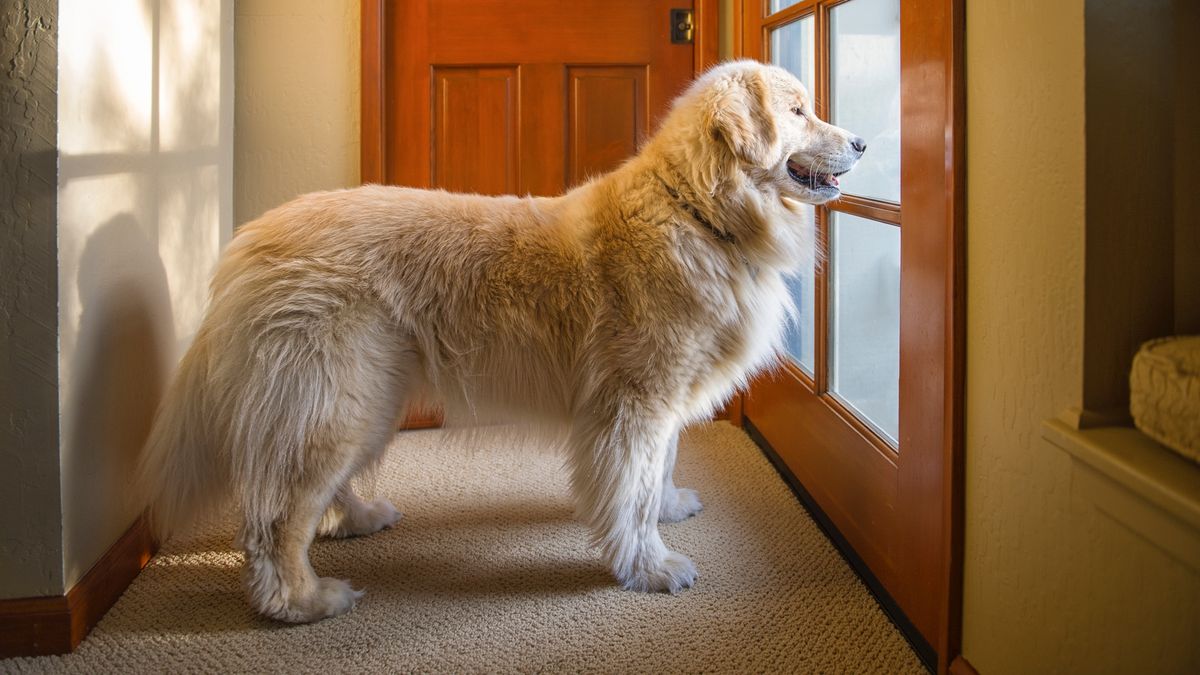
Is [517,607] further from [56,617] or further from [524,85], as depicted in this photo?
[524,85]

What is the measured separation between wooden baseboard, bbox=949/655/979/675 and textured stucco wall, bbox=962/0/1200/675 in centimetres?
2

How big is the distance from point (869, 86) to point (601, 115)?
116 centimetres

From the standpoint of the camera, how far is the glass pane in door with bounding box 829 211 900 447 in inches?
75.9

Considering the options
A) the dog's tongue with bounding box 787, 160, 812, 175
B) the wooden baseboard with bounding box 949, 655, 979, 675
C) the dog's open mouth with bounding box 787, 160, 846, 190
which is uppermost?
the dog's tongue with bounding box 787, 160, 812, 175

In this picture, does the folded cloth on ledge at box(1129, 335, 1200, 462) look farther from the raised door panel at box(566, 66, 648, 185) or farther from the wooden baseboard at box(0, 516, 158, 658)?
the raised door panel at box(566, 66, 648, 185)

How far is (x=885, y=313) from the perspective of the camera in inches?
77.9

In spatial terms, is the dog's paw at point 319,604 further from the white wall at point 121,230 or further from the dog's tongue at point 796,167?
the dog's tongue at point 796,167

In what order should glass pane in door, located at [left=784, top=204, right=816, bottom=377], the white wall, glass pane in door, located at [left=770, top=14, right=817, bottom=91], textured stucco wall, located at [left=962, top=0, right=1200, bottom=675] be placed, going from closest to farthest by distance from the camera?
textured stucco wall, located at [left=962, top=0, right=1200, bottom=675]
the white wall
glass pane in door, located at [left=770, top=14, right=817, bottom=91]
glass pane in door, located at [left=784, top=204, right=816, bottom=377]

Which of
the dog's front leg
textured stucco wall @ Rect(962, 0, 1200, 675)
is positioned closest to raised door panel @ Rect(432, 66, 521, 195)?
the dog's front leg

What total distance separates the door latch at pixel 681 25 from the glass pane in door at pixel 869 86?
89cm

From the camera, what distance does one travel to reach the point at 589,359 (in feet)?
6.22

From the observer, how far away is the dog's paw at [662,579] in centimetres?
195

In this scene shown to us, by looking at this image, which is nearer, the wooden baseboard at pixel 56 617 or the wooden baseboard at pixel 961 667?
the wooden baseboard at pixel 961 667

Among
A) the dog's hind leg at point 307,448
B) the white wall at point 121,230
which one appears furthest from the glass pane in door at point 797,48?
the white wall at point 121,230
